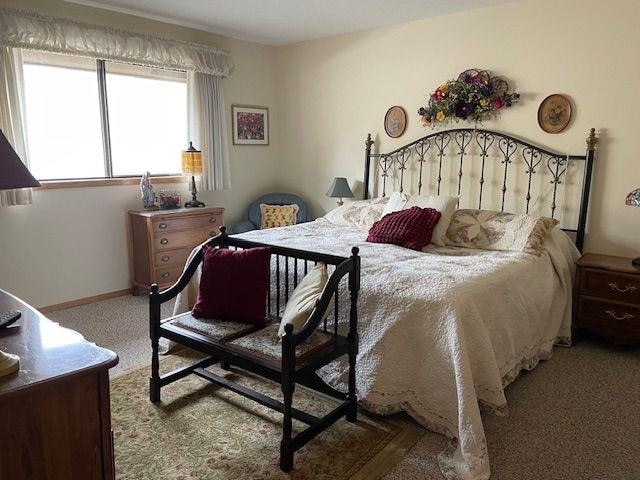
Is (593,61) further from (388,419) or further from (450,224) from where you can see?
(388,419)

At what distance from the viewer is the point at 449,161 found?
4246 mm

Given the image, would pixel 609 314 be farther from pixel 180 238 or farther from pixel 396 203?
pixel 180 238

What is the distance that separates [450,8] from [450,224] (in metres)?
1.80

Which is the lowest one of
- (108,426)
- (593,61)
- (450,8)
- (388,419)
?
(388,419)

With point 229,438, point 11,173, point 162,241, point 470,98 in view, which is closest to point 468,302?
point 229,438

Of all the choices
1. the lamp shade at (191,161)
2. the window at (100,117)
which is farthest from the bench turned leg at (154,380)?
the lamp shade at (191,161)

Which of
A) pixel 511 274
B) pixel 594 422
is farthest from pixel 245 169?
pixel 594 422

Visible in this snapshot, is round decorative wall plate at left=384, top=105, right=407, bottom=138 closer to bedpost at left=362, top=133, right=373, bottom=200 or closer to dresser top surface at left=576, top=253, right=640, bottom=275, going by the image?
bedpost at left=362, top=133, right=373, bottom=200

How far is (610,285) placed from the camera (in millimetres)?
3168

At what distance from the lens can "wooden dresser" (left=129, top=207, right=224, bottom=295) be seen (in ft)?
13.8

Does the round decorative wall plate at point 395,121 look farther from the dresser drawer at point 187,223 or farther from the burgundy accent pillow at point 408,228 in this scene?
the dresser drawer at point 187,223

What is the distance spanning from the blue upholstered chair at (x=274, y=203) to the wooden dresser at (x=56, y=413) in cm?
380

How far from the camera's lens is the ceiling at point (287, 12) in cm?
386

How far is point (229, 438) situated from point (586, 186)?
294cm
